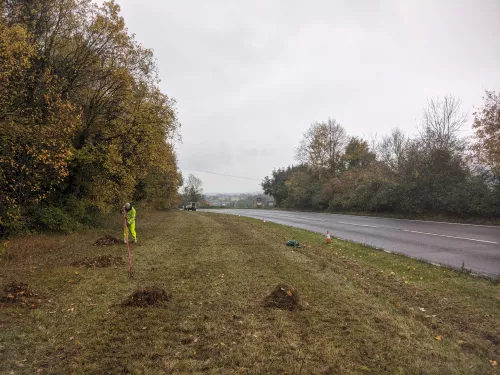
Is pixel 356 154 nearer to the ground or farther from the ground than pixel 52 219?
farther from the ground

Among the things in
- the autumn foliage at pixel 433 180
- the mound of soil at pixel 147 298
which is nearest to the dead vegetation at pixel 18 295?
the mound of soil at pixel 147 298

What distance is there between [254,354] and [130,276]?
5116 mm

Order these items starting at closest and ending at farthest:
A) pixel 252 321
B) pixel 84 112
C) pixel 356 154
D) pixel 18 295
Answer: pixel 252 321, pixel 18 295, pixel 84 112, pixel 356 154

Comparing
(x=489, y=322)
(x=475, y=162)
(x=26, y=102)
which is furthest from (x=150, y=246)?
(x=475, y=162)

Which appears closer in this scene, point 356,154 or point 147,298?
point 147,298

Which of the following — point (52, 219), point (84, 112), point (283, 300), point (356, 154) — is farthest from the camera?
point (356, 154)

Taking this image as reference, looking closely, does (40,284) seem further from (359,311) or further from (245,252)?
(359,311)

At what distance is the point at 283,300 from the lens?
600 cm

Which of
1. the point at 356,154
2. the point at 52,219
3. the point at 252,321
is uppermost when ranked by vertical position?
the point at 356,154

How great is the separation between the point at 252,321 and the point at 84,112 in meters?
15.2

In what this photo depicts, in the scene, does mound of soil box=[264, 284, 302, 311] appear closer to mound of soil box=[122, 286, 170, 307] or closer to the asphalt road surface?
mound of soil box=[122, 286, 170, 307]

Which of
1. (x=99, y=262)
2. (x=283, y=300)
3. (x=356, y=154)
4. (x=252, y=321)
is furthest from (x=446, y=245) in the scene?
(x=356, y=154)

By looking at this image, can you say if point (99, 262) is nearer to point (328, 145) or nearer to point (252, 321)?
point (252, 321)

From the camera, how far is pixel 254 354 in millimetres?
4199
